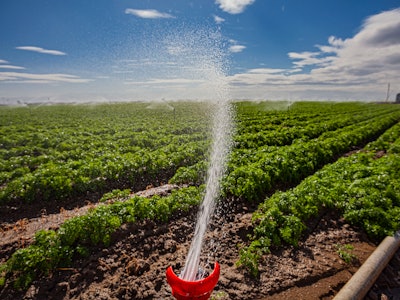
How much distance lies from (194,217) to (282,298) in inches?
108

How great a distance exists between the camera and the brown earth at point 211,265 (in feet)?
14.2

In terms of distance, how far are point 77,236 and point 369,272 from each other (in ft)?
16.9

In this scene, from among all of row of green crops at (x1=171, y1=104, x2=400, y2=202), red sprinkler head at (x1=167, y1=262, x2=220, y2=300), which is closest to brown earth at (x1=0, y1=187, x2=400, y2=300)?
row of green crops at (x1=171, y1=104, x2=400, y2=202)

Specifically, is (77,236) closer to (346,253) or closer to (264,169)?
(346,253)

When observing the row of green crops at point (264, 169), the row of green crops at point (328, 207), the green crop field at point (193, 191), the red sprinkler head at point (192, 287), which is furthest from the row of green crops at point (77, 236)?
the red sprinkler head at point (192, 287)

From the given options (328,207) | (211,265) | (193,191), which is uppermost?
(193,191)

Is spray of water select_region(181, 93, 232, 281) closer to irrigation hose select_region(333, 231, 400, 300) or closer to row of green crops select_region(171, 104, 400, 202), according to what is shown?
row of green crops select_region(171, 104, 400, 202)

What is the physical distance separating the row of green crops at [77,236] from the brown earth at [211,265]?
18cm

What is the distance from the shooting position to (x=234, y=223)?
6.23 meters

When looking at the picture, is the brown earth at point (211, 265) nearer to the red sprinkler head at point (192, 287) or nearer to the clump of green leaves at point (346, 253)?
the clump of green leaves at point (346, 253)

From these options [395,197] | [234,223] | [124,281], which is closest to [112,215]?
[124,281]

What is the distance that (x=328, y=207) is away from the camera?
6.82 m

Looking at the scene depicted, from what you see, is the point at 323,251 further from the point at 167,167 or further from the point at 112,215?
the point at 167,167

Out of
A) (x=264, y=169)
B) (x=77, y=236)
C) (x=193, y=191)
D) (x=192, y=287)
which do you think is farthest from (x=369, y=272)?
(x=77, y=236)
